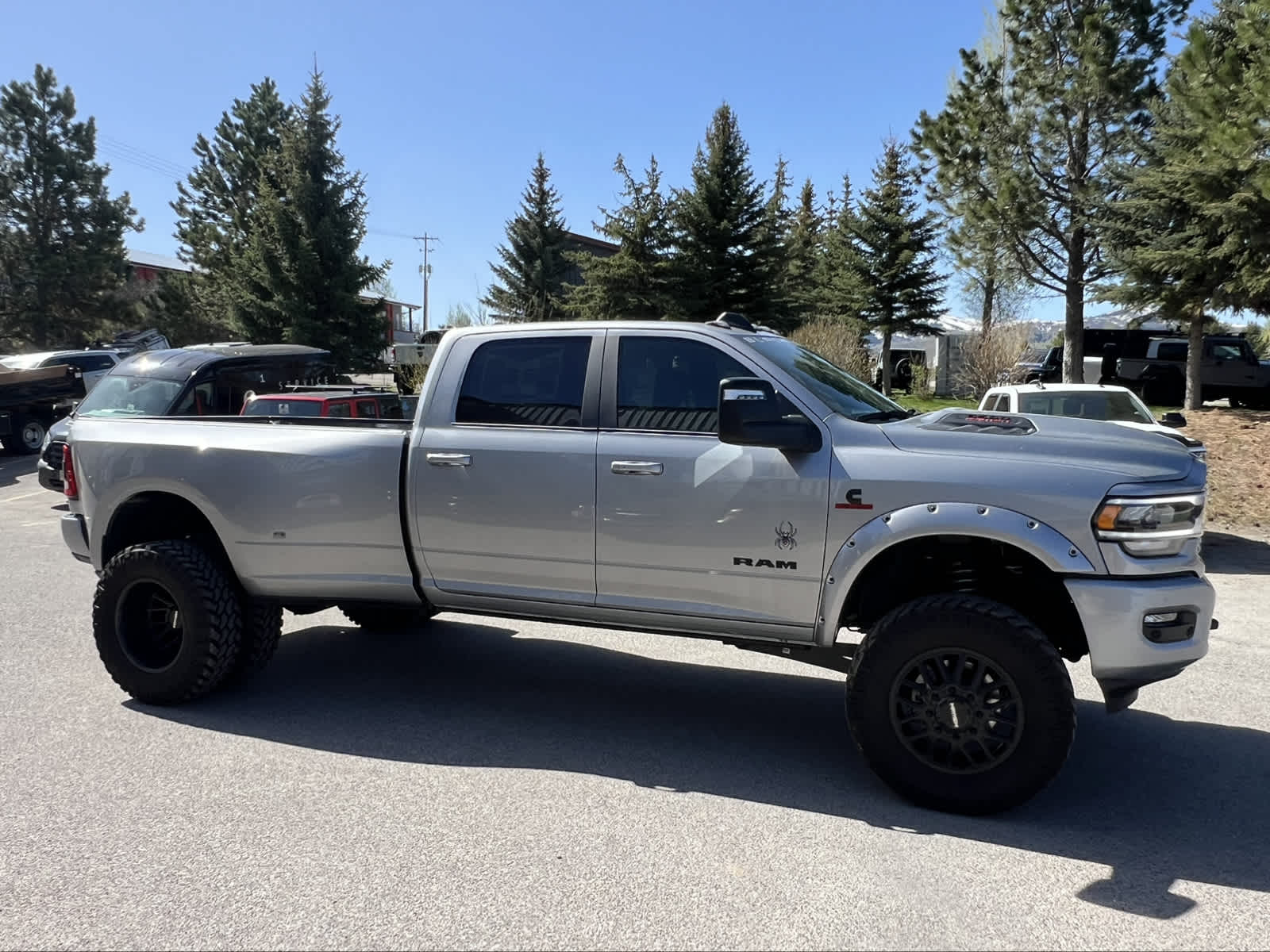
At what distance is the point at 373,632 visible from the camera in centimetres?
657

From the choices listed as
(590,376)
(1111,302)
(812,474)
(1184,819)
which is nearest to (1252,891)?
(1184,819)

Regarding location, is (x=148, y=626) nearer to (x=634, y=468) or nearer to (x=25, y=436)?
(x=634, y=468)

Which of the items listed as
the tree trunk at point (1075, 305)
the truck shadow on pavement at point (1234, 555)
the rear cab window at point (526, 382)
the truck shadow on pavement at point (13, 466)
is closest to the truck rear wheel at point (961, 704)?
the rear cab window at point (526, 382)

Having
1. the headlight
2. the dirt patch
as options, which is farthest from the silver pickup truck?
the dirt patch

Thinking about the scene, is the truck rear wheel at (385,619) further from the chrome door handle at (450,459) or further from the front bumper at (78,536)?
the chrome door handle at (450,459)

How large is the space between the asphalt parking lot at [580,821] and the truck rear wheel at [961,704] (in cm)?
16

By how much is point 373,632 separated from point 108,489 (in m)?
2.07

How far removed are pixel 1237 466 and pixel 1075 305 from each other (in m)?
10.7

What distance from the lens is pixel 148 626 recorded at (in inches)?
200

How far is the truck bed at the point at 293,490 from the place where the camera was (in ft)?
15.3

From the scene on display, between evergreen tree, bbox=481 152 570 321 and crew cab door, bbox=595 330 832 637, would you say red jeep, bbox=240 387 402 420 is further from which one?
evergreen tree, bbox=481 152 570 321

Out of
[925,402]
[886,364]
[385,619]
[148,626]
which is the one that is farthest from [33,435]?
[886,364]

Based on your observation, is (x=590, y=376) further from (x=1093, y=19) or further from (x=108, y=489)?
(x=1093, y=19)

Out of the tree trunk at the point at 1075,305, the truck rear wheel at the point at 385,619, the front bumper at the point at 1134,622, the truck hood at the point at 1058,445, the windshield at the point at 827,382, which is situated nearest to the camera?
the front bumper at the point at 1134,622
